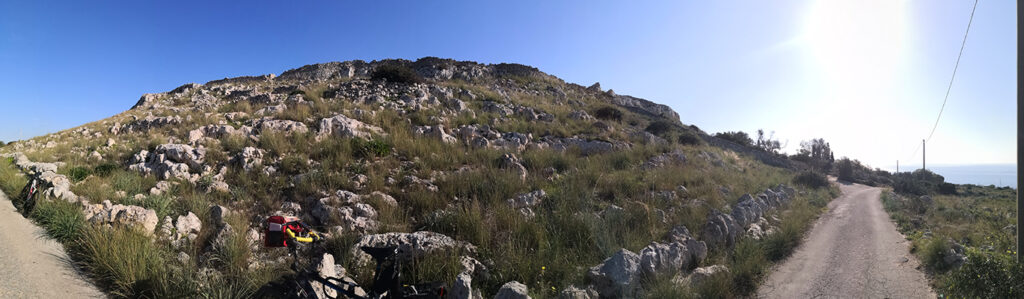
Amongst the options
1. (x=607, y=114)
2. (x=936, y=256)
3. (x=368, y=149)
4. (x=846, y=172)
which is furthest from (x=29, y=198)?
(x=846, y=172)

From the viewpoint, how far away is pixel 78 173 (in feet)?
20.0

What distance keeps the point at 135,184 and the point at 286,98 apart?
31.2 ft

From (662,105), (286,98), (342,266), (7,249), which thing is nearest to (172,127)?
(286,98)

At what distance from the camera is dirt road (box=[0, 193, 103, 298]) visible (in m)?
2.77

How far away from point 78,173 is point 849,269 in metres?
14.2

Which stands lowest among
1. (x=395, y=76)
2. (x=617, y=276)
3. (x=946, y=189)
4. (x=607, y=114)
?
(x=617, y=276)

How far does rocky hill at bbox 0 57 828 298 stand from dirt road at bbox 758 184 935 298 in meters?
0.61

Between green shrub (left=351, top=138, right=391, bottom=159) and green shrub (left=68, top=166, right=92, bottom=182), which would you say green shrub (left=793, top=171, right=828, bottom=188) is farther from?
green shrub (left=68, top=166, right=92, bottom=182)

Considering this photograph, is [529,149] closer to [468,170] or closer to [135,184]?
[468,170]

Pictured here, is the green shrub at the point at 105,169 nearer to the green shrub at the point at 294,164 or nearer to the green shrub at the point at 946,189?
the green shrub at the point at 294,164

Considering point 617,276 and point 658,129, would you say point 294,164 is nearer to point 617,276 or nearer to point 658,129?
point 617,276

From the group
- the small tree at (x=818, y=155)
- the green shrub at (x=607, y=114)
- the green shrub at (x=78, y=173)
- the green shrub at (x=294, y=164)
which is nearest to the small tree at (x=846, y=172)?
the small tree at (x=818, y=155)

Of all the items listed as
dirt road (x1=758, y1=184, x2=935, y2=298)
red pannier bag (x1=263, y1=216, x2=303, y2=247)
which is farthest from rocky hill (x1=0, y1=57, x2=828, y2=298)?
dirt road (x1=758, y1=184, x2=935, y2=298)

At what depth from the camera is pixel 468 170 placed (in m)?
7.84
